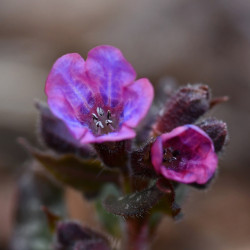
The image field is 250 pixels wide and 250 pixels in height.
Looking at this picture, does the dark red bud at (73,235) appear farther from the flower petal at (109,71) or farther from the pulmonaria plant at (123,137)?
the flower petal at (109,71)

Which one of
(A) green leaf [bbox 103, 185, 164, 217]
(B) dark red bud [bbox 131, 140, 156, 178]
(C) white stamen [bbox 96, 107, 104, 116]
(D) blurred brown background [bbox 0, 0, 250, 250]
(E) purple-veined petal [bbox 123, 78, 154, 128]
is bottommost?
(D) blurred brown background [bbox 0, 0, 250, 250]

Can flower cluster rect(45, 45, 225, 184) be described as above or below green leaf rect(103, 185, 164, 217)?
above

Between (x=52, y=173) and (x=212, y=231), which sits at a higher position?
(x=52, y=173)

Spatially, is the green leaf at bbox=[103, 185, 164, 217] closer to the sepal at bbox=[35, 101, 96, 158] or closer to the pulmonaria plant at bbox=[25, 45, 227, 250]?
the pulmonaria plant at bbox=[25, 45, 227, 250]

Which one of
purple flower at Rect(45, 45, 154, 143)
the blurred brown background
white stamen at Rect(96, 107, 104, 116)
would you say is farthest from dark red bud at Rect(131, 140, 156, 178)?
the blurred brown background

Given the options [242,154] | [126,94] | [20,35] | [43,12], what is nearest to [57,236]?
[126,94]

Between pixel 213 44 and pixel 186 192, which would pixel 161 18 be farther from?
pixel 186 192

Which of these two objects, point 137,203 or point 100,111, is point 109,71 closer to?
point 100,111
